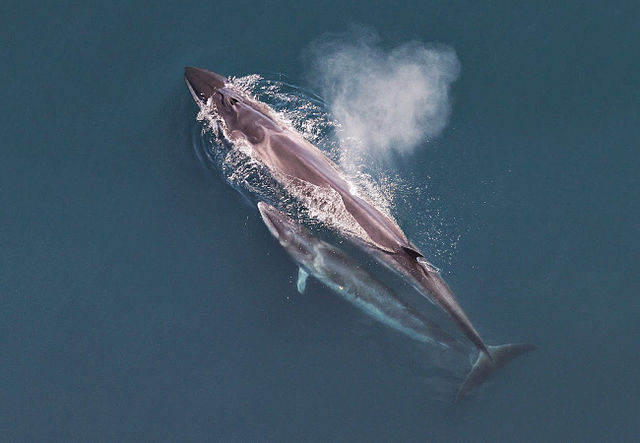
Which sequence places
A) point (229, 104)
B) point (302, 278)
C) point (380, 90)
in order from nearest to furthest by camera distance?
1. point (302, 278)
2. point (229, 104)
3. point (380, 90)

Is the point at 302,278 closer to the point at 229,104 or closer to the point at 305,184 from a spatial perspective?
the point at 305,184

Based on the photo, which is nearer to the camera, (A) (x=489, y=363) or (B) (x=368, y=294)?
(A) (x=489, y=363)

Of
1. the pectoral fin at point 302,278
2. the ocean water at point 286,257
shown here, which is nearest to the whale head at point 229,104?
the ocean water at point 286,257

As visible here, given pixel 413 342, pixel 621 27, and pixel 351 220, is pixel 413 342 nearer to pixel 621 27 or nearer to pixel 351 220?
pixel 351 220

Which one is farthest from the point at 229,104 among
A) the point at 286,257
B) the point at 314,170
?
the point at 286,257

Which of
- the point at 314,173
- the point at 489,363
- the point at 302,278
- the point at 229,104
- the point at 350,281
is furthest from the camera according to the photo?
the point at 229,104

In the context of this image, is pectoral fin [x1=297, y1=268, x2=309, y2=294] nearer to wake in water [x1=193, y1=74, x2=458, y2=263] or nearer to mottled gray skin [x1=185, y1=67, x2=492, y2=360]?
wake in water [x1=193, y1=74, x2=458, y2=263]

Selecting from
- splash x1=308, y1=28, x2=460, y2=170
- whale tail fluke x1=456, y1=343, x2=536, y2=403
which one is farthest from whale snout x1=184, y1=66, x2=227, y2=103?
whale tail fluke x1=456, y1=343, x2=536, y2=403

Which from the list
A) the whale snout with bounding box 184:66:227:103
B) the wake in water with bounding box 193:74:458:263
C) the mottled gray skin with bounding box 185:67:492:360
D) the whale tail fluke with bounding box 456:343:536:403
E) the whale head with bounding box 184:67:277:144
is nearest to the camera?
the whale tail fluke with bounding box 456:343:536:403
